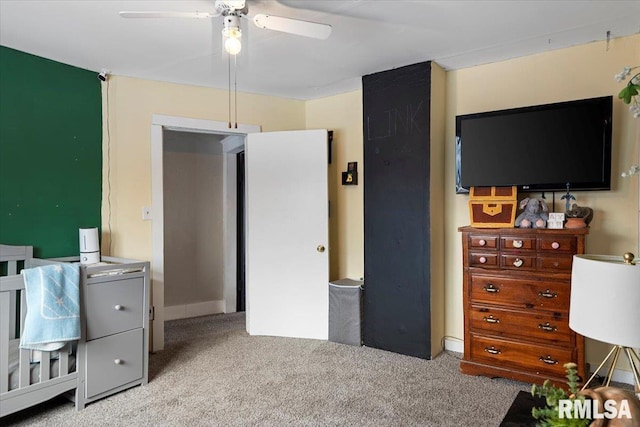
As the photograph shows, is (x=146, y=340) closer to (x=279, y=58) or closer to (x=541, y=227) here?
(x=279, y=58)

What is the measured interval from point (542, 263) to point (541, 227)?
23 cm

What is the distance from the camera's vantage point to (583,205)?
280cm

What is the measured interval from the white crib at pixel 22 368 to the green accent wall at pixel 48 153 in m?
0.80

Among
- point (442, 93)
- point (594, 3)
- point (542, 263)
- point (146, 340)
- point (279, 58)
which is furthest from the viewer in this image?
point (442, 93)

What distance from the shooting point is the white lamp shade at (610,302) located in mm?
1163

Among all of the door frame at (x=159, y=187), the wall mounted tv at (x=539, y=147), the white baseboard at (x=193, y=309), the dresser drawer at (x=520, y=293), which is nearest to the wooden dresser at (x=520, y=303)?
the dresser drawer at (x=520, y=293)

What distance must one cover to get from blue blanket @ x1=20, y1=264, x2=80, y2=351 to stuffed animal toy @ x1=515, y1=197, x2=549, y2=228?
2.79 metres

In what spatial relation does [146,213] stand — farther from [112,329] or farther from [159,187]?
[112,329]

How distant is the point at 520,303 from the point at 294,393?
1569 millimetres

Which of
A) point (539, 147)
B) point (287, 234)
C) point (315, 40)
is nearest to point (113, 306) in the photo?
point (287, 234)

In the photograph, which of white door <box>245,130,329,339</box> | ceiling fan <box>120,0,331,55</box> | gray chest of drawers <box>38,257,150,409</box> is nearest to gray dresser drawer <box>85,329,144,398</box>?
gray chest of drawers <box>38,257,150,409</box>

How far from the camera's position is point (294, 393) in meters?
2.60

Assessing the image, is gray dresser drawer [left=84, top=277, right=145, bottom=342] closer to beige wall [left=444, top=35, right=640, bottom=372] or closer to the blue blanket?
Answer: the blue blanket

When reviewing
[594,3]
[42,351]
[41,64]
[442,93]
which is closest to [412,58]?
[442,93]
